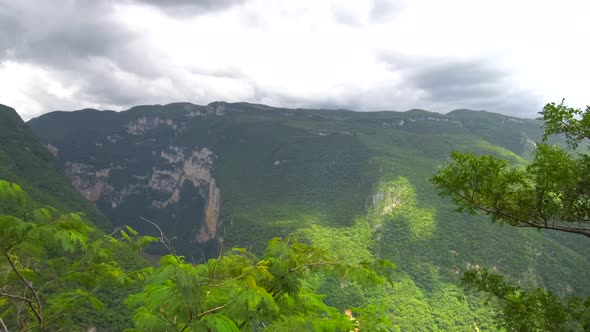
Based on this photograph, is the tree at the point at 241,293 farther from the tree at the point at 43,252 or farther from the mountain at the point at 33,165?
the mountain at the point at 33,165

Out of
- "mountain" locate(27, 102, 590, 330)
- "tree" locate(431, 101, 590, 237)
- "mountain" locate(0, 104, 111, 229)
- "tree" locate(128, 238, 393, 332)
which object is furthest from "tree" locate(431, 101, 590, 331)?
"mountain" locate(0, 104, 111, 229)

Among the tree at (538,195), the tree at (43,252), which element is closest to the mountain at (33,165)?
the tree at (43,252)

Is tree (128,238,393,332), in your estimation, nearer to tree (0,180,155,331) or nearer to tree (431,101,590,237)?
tree (0,180,155,331)

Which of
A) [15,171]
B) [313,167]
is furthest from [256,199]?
[15,171]

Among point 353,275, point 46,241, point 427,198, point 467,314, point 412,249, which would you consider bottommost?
point 467,314

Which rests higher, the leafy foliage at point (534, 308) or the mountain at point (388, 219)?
the leafy foliage at point (534, 308)

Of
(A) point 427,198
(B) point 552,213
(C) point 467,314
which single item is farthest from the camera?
(A) point 427,198

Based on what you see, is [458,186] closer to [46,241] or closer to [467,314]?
[46,241]
